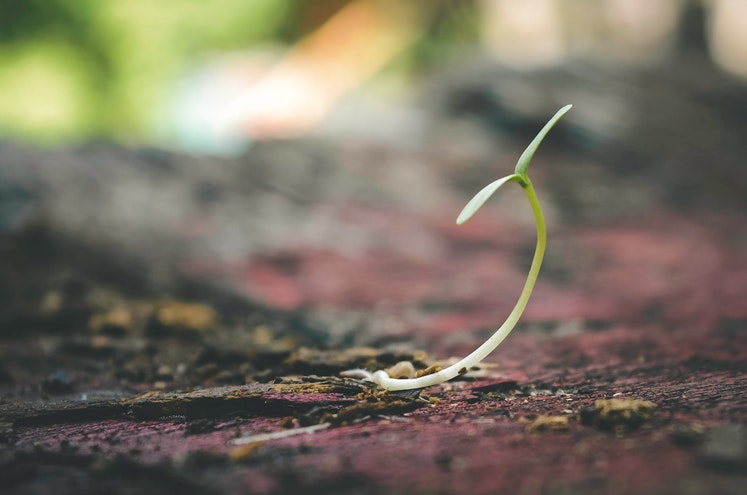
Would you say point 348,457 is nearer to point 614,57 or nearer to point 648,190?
point 648,190

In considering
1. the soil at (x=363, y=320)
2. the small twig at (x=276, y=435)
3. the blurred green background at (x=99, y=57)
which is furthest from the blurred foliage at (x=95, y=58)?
the small twig at (x=276, y=435)

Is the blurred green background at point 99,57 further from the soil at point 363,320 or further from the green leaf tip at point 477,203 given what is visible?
the green leaf tip at point 477,203

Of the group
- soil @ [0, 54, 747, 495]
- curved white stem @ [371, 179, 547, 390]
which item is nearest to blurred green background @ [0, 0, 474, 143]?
soil @ [0, 54, 747, 495]

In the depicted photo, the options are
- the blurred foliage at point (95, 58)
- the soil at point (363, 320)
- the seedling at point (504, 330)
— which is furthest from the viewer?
the blurred foliage at point (95, 58)

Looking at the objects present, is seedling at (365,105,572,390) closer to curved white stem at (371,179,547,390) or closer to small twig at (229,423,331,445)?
curved white stem at (371,179,547,390)

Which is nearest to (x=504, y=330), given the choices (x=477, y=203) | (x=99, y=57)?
(x=477, y=203)

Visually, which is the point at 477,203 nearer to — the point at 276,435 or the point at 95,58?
the point at 276,435
